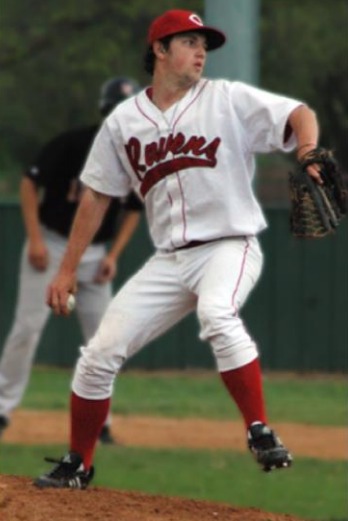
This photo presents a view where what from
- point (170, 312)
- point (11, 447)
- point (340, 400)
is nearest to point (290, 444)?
point (11, 447)

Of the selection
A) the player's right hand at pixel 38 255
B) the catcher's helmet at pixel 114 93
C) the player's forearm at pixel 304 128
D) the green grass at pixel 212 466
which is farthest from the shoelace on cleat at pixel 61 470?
the catcher's helmet at pixel 114 93

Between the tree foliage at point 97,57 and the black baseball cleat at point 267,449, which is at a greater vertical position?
the black baseball cleat at point 267,449

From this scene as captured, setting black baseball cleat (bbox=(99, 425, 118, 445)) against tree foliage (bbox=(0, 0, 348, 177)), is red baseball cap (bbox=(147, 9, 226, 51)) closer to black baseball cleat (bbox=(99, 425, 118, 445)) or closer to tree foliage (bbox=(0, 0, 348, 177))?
black baseball cleat (bbox=(99, 425, 118, 445))

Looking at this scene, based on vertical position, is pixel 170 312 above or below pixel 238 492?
above

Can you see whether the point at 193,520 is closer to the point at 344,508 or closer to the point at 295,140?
the point at 295,140

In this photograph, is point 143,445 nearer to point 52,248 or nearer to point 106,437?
point 106,437

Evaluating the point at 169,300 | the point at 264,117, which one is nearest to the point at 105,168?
the point at 169,300

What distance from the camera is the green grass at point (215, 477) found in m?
9.41

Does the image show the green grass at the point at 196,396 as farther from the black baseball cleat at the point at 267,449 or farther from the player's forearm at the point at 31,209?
the black baseball cleat at the point at 267,449

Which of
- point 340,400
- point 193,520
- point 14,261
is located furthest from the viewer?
point 14,261

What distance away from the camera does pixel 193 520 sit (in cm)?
648

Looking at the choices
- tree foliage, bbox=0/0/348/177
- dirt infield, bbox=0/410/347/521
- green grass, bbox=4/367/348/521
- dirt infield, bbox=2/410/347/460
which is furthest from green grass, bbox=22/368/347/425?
tree foliage, bbox=0/0/348/177

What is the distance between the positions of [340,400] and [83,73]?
759 cm

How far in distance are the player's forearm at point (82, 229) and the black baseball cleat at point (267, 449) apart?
3.49 feet
